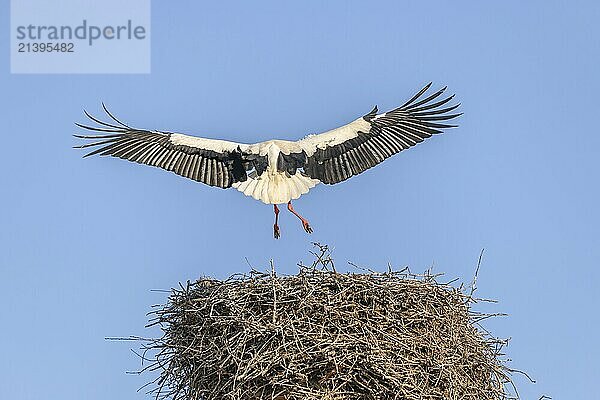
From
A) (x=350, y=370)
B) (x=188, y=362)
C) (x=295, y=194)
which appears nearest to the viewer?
(x=350, y=370)

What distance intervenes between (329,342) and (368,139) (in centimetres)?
254

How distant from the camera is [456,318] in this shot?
23.9 feet

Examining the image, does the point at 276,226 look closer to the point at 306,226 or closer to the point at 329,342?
the point at 306,226

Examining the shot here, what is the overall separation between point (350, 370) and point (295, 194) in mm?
2172

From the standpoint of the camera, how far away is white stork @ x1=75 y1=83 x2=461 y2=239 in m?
Answer: 8.55

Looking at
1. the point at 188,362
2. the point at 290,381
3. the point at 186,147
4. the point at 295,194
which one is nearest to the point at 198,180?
the point at 186,147

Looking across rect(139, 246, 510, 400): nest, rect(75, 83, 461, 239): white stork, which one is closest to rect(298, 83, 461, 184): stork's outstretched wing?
rect(75, 83, 461, 239): white stork

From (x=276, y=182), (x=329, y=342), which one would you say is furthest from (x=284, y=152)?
(x=329, y=342)

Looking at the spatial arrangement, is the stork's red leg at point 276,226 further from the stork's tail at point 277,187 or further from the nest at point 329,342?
the nest at point 329,342

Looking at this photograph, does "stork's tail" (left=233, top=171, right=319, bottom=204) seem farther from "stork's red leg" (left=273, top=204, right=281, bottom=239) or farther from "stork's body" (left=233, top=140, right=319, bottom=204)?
"stork's red leg" (left=273, top=204, right=281, bottom=239)

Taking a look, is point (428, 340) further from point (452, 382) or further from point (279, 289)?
point (279, 289)

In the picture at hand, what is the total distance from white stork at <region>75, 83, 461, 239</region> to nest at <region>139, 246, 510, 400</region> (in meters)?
1.36

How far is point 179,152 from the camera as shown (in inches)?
352

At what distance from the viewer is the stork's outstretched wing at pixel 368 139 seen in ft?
28.5
